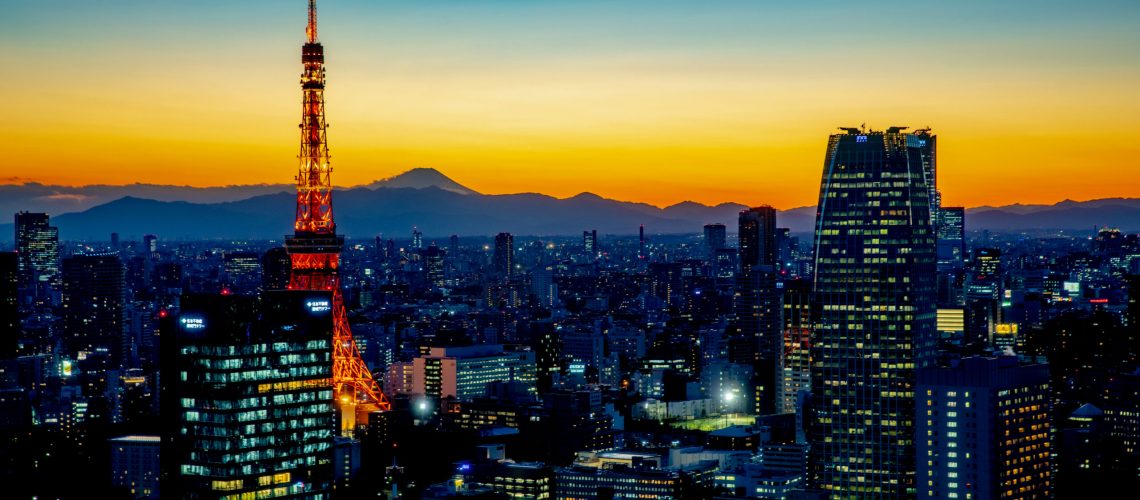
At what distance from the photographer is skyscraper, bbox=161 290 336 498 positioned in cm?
3800

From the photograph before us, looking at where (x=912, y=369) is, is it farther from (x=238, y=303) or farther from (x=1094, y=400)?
(x=1094, y=400)

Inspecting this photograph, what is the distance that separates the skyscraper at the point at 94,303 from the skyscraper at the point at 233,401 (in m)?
64.2

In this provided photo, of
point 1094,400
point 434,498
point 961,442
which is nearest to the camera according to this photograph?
point 961,442

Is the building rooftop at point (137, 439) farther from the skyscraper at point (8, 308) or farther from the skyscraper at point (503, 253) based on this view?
the skyscraper at point (503, 253)

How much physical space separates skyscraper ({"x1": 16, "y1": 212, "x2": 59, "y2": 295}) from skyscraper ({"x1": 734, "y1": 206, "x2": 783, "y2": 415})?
43878 millimetres

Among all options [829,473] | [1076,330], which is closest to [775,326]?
[1076,330]

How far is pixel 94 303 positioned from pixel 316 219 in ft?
170

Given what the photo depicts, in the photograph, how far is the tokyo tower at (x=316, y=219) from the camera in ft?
191

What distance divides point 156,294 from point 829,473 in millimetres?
84805

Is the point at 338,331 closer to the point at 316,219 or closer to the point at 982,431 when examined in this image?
the point at 316,219

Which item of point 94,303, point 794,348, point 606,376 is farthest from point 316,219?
point 94,303

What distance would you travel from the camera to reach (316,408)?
40031 millimetres

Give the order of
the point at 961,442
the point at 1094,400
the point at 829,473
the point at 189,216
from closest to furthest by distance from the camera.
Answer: the point at 961,442 < the point at 829,473 < the point at 1094,400 < the point at 189,216

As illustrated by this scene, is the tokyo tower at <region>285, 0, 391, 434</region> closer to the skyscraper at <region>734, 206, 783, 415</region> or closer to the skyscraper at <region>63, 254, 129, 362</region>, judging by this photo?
the skyscraper at <region>734, 206, 783, 415</region>
